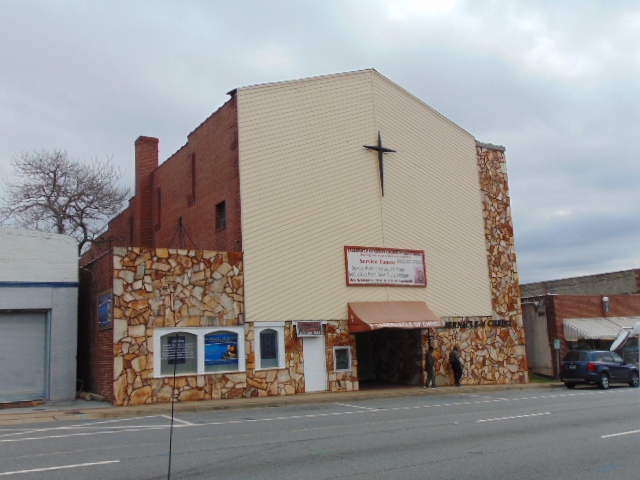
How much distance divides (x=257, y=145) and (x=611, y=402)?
13.9 m

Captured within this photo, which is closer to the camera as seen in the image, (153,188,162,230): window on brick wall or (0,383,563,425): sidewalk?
(0,383,563,425): sidewalk

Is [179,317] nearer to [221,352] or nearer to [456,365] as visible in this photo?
[221,352]

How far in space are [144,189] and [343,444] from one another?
23409 mm

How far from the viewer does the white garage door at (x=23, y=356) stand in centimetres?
1942

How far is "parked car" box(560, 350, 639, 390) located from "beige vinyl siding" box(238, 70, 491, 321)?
4.03 metres

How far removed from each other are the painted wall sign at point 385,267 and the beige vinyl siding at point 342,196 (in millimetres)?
308

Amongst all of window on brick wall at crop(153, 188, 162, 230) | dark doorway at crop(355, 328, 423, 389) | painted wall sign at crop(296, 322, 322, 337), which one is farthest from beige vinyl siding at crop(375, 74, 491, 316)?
window on brick wall at crop(153, 188, 162, 230)

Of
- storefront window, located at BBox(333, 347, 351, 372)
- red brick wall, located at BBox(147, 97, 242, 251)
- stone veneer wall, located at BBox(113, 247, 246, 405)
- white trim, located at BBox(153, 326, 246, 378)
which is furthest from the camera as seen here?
storefront window, located at BBox(333, 347, 351, 372)

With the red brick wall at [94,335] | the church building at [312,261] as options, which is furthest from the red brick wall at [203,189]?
the red brick wall at [94,335]

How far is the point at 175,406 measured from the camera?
18375 millimetres

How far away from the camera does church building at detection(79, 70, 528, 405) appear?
2031 cm

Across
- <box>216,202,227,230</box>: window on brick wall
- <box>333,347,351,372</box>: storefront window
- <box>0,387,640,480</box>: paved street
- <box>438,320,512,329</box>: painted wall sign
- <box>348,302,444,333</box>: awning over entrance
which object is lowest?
<box>0,387,640,480</box>: paved street

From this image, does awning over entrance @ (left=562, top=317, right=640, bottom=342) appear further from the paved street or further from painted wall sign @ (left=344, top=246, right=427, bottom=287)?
the paved street

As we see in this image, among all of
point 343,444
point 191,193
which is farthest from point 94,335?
point 343,444
